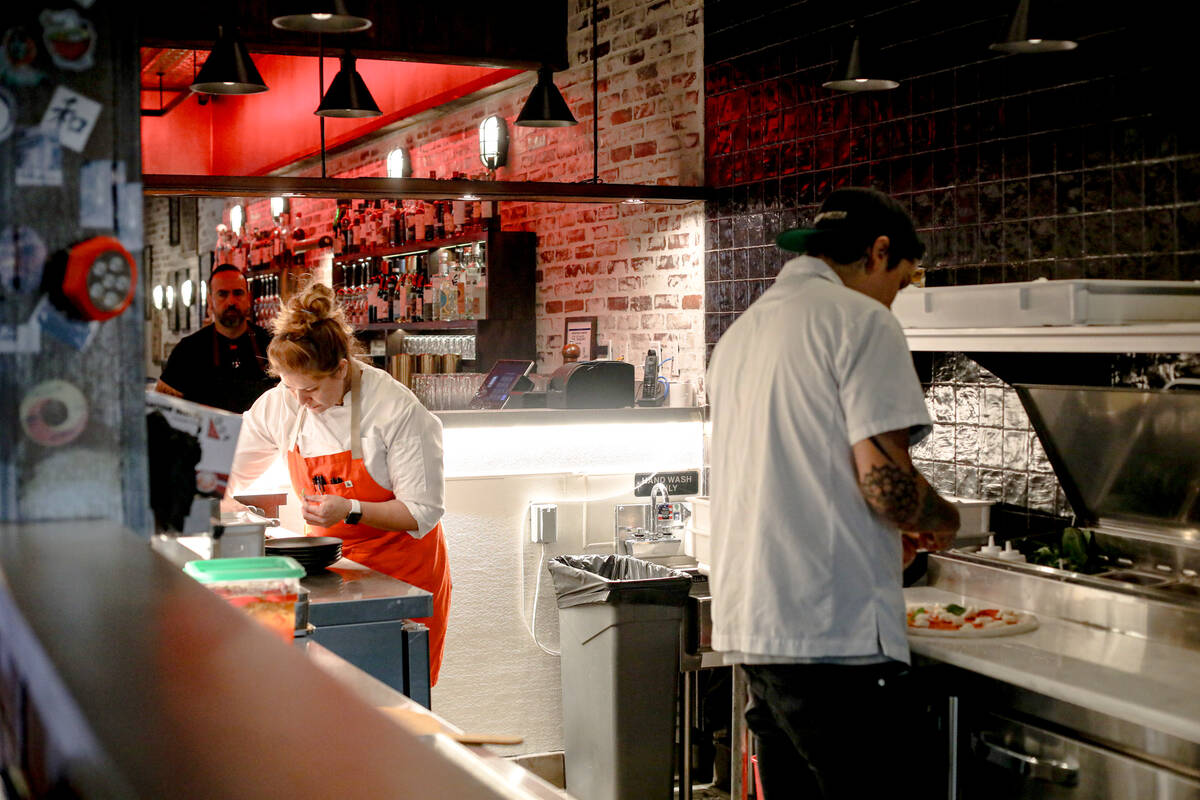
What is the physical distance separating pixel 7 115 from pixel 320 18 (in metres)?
3.00

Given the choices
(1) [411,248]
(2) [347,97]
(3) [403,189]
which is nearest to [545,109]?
(3) [403,189]

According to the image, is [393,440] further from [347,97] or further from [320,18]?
[347,97]

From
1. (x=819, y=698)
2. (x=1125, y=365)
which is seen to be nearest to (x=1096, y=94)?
(x=1125, y=365)

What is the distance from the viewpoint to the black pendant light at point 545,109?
18.5ft

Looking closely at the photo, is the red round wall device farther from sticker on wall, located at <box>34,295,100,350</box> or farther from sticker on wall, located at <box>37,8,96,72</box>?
sticker on wall, located at <box>37,8,96,72</box>

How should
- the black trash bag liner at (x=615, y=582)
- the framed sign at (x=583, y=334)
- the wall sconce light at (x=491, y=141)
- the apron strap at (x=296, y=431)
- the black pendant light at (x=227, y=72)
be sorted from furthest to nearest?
the wall sconce light at (x=491, y=141), the framed sign at (x=583, y=334), the black pendant light at (x=227, y=72), the black trash bag liner at (x=615, y=582), the apron strap at (x=296, y=431)

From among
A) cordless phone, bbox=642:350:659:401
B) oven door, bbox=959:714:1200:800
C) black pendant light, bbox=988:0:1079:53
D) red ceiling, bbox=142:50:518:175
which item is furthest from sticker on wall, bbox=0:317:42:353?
red ceiling, bbox=142:50:518:175

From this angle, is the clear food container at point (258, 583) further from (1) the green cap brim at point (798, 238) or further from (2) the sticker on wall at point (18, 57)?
(1) the green cap brim at point (798, 238)

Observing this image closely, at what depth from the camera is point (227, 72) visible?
5.14 meters

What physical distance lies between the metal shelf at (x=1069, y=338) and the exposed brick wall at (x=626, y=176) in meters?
2.28

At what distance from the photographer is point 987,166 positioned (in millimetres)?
4328

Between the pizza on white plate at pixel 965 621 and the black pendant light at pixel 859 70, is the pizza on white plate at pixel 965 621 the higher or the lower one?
the lower one

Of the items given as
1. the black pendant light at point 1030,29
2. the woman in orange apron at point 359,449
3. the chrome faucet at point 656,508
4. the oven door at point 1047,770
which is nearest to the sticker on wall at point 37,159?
the woman in orange apron at point 359,449

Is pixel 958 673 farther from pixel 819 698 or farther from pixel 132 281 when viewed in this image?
pixel 132 281
